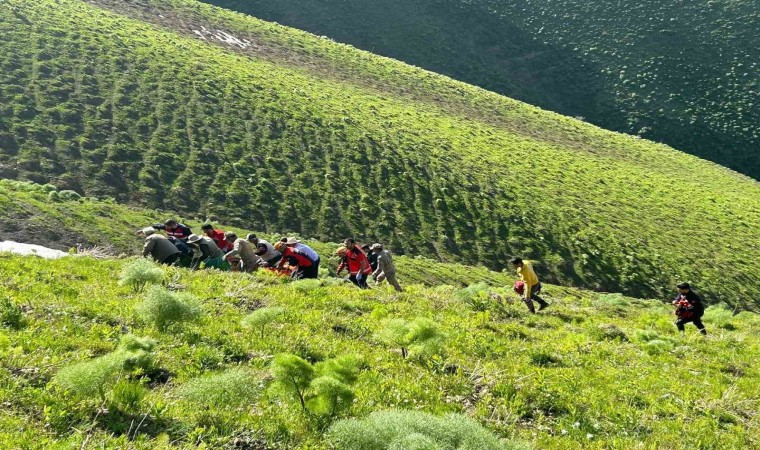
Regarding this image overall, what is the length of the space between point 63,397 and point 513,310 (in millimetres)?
12619

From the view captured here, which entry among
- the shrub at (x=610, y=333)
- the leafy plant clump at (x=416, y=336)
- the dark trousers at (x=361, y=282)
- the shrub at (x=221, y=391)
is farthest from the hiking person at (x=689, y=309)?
the shrub at (x=221, y=391)

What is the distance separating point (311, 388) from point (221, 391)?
1121 mm

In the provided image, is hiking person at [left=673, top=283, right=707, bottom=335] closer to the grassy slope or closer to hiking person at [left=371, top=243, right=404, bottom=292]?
the grassy slope

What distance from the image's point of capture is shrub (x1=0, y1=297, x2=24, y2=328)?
890cm

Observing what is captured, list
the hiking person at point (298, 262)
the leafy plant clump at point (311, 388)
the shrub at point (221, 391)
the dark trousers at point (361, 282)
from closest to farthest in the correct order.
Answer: the shrub at point (221, 391) → the leafy plant clump at point (311, 388) → the hiking person at point (298, 262) → the dark trousers at point (361, 282)

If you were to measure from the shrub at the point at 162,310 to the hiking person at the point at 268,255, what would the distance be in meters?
8.44

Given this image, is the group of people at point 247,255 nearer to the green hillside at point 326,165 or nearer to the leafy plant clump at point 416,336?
the leafy plant clump at point 416,336

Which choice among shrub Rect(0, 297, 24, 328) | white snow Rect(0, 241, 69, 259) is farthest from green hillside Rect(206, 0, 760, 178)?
shrub Rect(0, 297, 24, 328)

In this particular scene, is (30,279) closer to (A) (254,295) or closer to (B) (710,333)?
(A) (254,295)

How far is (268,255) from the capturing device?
18.7 metres

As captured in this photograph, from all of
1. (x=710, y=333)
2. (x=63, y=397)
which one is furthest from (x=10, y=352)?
(x=710, y=333)

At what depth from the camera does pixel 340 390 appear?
7.48 m

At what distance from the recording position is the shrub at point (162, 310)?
9844 mm

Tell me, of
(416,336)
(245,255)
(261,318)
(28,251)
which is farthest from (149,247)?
(416,336)
